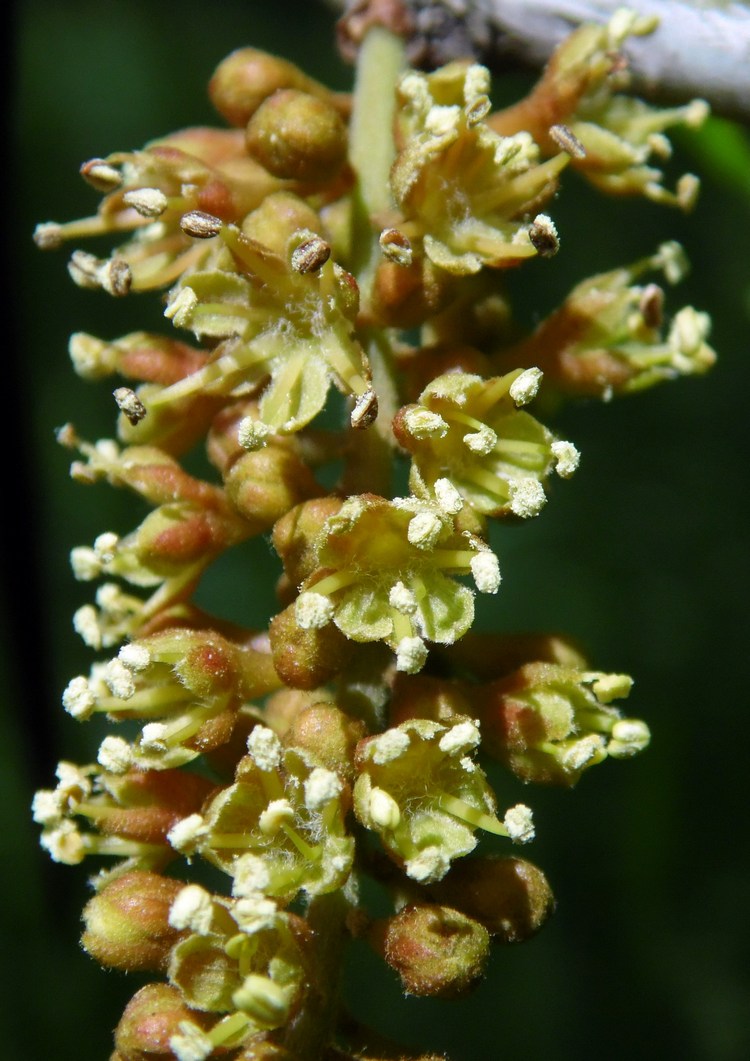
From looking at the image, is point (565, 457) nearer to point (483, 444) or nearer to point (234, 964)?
point (483, 444)

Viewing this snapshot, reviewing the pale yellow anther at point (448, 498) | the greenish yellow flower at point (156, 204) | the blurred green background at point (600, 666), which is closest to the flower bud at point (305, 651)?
the pale yellow anther at point (448, 498)

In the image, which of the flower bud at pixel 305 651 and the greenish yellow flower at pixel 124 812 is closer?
the flower bud at pixel 305 651

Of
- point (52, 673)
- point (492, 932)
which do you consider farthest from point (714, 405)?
point (492, 932)

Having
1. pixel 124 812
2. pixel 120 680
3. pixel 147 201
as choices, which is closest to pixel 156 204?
pixel 147 201

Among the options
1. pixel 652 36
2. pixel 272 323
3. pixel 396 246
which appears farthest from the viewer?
pixel 652 36

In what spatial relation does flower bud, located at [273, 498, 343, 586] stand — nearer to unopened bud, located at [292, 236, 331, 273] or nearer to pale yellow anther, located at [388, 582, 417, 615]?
pale yellow anther, located at [388, 582, 417, 615]

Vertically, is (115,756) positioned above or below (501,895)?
above

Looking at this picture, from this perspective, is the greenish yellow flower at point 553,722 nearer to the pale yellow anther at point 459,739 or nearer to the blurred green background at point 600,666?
the pale yellow anther at point 459,739
